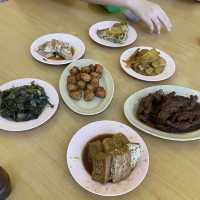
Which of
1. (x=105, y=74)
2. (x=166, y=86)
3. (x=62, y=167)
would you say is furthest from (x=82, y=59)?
(x=62, y=167)

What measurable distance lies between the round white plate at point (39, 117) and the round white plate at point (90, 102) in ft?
0.11

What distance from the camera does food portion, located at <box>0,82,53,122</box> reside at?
89 centimetres

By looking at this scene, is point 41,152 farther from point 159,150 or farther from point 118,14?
point 118,14

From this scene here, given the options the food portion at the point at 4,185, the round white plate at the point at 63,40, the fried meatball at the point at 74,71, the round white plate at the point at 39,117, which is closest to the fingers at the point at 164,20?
the round white plate at the point at 63,40

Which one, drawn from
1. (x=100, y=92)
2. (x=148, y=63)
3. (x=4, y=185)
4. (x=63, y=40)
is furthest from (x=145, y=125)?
(x=63, y=40)

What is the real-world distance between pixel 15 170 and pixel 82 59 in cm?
47

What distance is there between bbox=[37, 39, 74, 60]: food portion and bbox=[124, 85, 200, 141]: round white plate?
1.01ft

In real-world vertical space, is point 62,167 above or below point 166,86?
below

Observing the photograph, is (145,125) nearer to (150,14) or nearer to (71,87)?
(71,87)

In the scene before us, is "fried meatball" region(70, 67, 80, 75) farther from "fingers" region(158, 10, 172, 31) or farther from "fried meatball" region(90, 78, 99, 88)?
"fingers" region(158, 10, 172, 31)

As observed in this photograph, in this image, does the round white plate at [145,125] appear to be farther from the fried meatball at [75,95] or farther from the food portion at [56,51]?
the food portion at [56,51]

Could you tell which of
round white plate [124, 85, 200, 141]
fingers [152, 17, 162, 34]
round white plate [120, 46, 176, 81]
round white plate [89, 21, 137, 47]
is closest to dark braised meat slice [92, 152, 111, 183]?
round white plate [124, 85, 200, 141]

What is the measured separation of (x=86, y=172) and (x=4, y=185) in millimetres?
195

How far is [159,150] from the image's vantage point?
851mm
